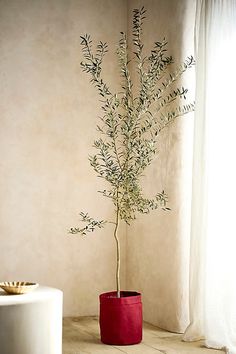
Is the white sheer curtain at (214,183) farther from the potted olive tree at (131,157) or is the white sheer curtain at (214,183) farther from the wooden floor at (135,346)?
the potted olive tree at (131,157)

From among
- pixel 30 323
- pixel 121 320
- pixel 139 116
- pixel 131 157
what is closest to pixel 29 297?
pixel 30 323

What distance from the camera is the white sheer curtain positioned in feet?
16.2

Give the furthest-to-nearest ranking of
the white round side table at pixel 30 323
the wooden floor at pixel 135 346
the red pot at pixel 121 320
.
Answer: the red pot at pixel 121 320 → the wooden floor at pixel 135 346 → the white round side table at pixel 30 323

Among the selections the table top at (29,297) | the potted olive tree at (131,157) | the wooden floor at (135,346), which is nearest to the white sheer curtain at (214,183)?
the wooden floor at (135,346)

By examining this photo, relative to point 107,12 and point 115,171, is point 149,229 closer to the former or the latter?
point 115,171

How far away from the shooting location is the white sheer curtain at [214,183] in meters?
4.94

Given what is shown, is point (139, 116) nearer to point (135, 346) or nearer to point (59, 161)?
point (59, 161)

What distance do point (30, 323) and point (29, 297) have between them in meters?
0.17

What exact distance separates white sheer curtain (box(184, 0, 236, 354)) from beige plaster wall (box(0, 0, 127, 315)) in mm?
1491

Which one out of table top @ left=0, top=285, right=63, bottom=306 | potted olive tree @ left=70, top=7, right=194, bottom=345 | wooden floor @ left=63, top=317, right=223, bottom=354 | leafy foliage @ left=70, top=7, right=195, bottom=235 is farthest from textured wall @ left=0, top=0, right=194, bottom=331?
table top @ left=0, top=285, right=63, bottom=306

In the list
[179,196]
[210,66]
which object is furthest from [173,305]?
[210,66]

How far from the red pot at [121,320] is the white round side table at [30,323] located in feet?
2.56

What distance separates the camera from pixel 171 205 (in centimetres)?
566

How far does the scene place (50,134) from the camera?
20.8ft
